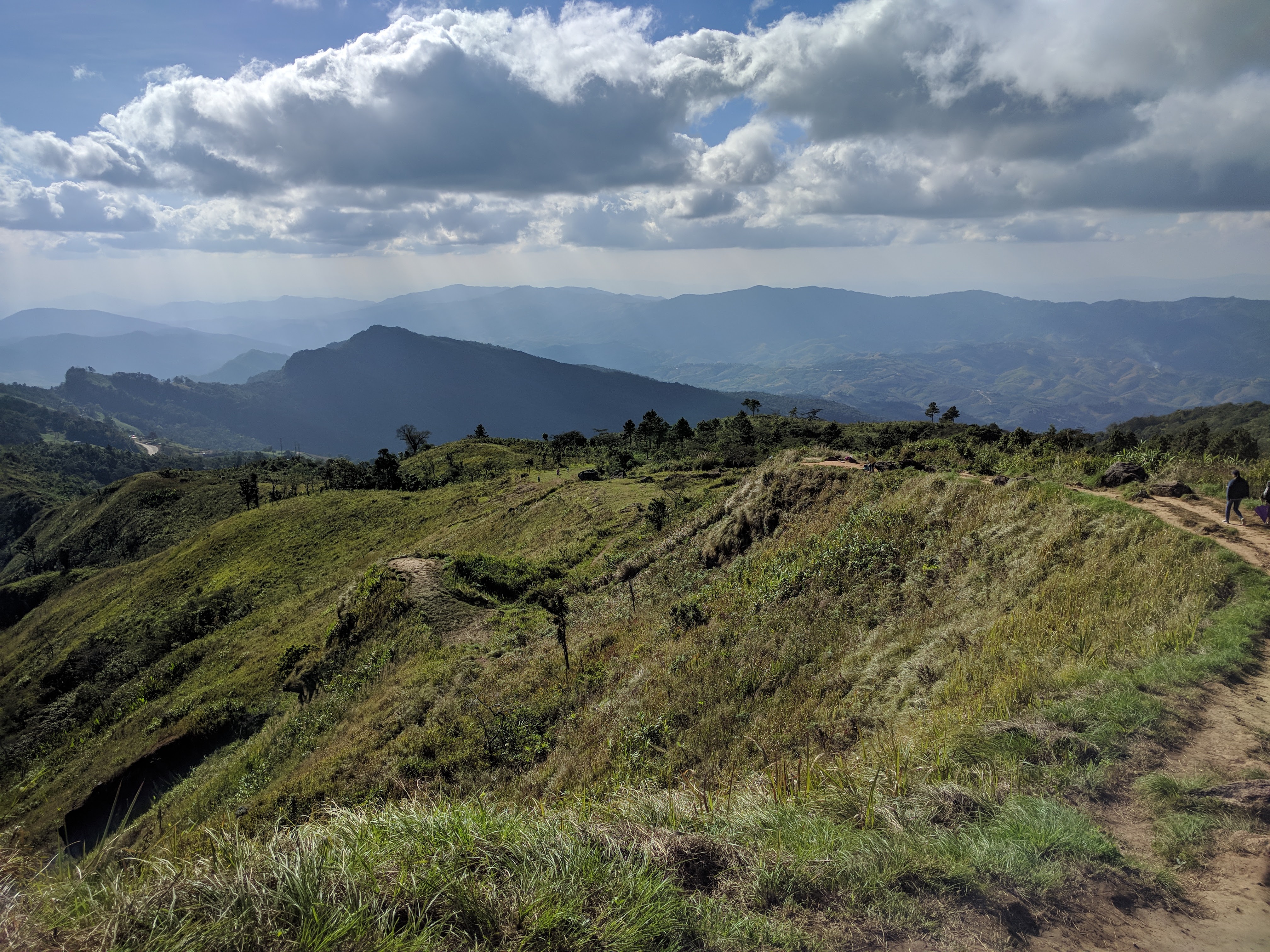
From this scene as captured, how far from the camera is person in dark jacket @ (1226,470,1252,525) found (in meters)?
9.61

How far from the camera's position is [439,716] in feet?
41.9

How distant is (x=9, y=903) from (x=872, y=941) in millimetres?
5319

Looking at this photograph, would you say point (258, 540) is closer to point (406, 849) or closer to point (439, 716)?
point (439, 716)

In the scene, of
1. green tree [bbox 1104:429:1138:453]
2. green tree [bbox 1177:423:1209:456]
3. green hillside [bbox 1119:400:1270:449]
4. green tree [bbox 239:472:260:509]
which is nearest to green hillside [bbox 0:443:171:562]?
green tree [bbox 239:472:260:509]

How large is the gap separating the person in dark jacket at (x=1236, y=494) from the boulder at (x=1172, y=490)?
1120 mm

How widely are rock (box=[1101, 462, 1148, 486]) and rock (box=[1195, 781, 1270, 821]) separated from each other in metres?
9.39

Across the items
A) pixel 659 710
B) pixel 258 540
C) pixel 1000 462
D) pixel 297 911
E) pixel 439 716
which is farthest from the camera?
pixel 258 540

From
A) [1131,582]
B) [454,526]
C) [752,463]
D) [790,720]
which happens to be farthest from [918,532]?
[454,526]

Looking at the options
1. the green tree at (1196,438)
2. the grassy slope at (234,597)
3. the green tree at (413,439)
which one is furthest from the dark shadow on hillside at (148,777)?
the green tree at (413,439)

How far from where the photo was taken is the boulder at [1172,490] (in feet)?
36.8

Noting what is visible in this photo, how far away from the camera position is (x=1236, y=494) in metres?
9.72

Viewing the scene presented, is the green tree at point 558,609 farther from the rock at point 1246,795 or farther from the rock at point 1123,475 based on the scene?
the rock at point 1123,475

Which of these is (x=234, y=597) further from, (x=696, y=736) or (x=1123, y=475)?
(x=1123, y=475)

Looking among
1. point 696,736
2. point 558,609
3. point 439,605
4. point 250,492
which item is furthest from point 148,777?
point 250,492
